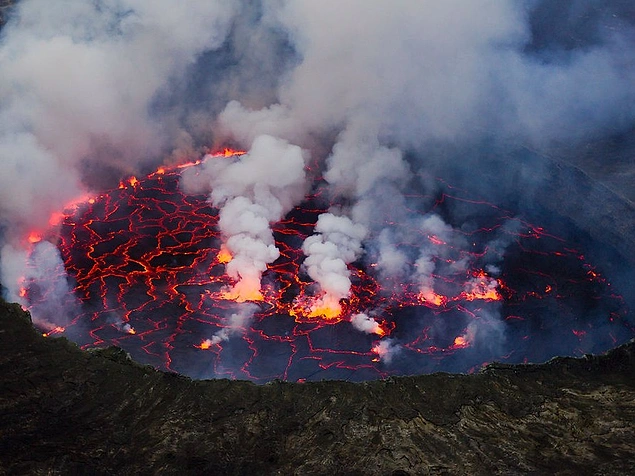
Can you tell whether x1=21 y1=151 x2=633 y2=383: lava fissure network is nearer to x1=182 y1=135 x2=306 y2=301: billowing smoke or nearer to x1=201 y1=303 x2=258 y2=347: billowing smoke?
x1=201 y1=303 x2=258 y2=347: billowing smoke

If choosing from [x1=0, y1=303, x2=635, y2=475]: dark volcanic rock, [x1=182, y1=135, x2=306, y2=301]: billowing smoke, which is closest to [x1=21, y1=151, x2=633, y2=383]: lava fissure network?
[x1=182, y1=135, x2=306, y2=301]: billowing smoke

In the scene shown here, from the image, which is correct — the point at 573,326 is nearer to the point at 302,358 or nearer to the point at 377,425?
the point at 302,358

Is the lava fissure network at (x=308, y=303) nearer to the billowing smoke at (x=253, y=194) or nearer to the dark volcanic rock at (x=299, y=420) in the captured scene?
the billowing smoke at (x=253, y=194)

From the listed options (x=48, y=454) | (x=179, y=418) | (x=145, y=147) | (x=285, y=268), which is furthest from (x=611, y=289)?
(x=145, y=147)

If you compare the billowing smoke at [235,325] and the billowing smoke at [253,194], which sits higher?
the billowing smoke at [253,194]

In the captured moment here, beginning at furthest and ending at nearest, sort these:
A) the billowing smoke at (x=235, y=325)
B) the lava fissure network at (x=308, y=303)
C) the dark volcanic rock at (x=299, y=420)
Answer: the billowing smoke at (x=235, y=325) → the lava fissure network at (x=308, y=303) → the dark volcanic rock at (x=299, y=420)

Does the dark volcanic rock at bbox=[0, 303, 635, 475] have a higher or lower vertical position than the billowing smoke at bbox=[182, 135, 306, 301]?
lower

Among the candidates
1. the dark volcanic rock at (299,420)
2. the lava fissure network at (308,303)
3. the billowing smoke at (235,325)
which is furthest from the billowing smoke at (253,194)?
the dark volcanic rock at (299,420)

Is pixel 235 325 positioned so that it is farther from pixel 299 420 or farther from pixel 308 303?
pixel 299 420
